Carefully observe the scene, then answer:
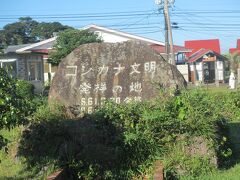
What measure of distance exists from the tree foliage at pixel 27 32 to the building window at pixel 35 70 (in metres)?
40.3

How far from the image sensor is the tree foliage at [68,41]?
2993 centimetres

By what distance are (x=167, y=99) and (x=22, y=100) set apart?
9.67ft

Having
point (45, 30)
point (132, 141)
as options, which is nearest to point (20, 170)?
point (132, 141)

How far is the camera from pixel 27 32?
78.3 meters

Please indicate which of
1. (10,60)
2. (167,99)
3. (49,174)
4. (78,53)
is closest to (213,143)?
(167,99)

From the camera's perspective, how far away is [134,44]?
28.9 feet

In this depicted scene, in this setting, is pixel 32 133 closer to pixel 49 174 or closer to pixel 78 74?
pixel 49 174

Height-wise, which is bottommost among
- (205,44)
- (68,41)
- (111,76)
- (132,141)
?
(132,141)

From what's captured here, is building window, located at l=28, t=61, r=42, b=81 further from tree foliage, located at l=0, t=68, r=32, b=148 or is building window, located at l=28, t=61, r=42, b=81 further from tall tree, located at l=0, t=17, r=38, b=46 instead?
tall tree, located at l=0, t=17, r=38, b=46

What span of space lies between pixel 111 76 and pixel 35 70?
23566mm

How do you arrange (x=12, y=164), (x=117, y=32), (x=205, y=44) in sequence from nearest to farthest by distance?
(x=12, y=164) < (x=117, y=32) < (x=205, y=44)

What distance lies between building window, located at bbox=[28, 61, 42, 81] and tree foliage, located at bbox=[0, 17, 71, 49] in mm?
40316

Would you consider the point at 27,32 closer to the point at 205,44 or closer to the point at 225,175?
the point at 205,44

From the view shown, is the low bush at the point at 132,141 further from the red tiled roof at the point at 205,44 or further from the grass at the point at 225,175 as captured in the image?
the red tiled roof at the point at 205,44
